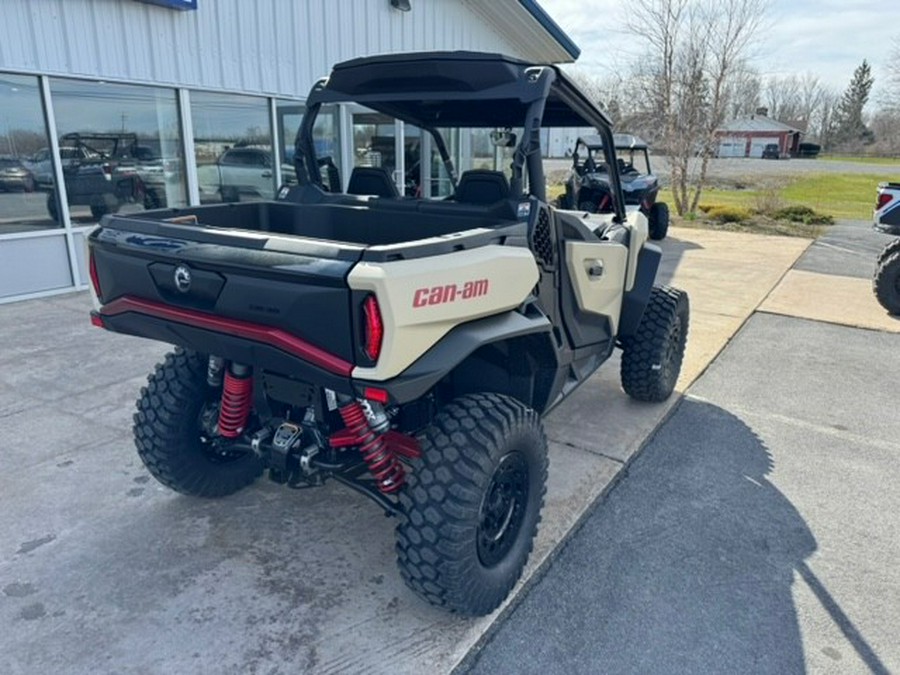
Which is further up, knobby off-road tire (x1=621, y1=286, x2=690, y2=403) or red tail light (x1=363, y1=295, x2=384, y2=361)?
red tail light (x1=363, y1=295, x2=384, y2=361)

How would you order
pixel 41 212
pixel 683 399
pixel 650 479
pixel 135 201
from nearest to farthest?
1. pixel 650 479
2. pixel 683 399
3. pixel 41 212
4. pixel 135 201

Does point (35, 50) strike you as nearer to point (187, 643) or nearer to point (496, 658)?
point (187, 643)

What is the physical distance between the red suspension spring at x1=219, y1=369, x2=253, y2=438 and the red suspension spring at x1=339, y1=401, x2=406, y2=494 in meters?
0.51

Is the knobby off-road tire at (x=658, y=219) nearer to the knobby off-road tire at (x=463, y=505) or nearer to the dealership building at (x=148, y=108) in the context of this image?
the dealership building at (x=148, y=108)

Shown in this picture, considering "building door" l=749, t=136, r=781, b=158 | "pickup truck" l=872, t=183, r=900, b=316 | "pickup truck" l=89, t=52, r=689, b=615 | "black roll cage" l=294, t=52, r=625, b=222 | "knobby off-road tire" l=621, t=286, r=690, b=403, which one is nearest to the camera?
"pickup truck" l=89, t=52, r=689, b=615

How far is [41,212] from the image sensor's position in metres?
6.69

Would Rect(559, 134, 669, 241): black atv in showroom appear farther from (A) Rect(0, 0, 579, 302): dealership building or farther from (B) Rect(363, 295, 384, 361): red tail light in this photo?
(B) Rect(363, 295, 384, 361): red tail light

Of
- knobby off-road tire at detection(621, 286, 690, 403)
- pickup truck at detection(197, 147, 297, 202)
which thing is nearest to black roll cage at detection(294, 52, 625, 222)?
knobby off-road tire at detection(621, 286, 690, 403)

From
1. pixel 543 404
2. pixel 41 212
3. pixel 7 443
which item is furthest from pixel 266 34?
pixel 543 404

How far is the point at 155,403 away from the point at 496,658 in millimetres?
1742

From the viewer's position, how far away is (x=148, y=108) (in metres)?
7.35

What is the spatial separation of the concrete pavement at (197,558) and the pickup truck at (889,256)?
4.02 m

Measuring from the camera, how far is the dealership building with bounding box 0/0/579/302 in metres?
6.39

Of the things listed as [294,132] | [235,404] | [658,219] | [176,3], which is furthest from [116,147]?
[658,219]
